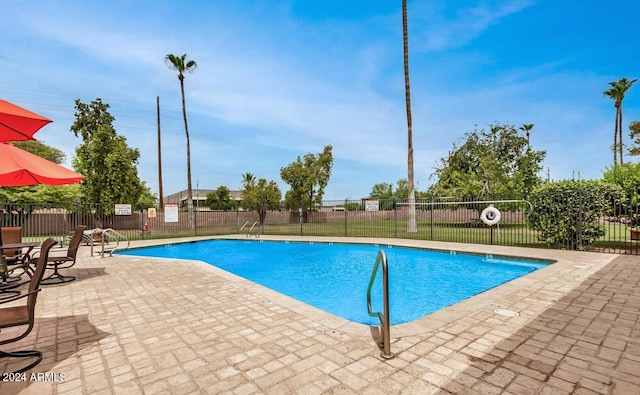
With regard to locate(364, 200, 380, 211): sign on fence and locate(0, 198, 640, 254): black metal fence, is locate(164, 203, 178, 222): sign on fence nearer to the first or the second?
locate(0, 198, 640, 254): black metal fence

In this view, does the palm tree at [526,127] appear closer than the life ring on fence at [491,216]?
No

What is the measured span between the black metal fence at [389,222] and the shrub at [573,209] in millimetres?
38

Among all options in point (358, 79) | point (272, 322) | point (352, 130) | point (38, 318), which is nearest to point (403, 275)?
point (272, 322)

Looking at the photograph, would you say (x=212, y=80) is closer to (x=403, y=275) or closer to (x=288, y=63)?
(x=288, y=63)

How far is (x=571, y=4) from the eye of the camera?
35.0 feet

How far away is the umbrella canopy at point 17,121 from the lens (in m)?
2.80

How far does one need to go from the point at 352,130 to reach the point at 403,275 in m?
18.0

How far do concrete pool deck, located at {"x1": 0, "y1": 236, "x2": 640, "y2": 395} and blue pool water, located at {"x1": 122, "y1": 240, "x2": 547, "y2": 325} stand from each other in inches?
62.6

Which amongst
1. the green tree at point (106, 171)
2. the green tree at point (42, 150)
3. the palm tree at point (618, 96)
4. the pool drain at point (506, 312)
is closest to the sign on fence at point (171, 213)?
the green tree at point (106, 171)

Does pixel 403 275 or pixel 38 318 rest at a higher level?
pixel 38 318

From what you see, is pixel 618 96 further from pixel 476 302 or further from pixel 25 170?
pixel 25 170

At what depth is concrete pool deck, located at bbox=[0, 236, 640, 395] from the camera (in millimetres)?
2160

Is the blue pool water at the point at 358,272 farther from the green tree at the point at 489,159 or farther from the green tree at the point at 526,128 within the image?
the green tree at the point at 526,128

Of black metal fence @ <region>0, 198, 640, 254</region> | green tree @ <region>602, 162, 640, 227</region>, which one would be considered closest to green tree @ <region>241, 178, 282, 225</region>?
black metal fence @ <region>0, 198, 640, 254</region>
